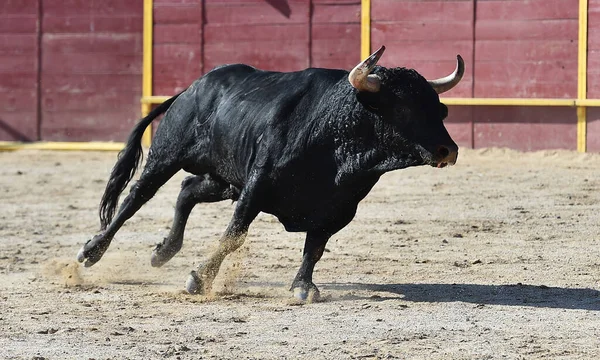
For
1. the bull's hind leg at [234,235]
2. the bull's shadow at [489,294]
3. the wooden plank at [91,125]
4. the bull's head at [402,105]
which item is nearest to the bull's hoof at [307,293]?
the bull's shadow at [489,294]

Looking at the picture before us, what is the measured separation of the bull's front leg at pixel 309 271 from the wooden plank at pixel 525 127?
5105 mm

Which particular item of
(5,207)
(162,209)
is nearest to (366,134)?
(162,209)

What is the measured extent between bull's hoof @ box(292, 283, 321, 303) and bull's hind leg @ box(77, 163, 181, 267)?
103 cm

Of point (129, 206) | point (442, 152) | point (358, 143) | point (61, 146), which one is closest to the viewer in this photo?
point (442, 152)

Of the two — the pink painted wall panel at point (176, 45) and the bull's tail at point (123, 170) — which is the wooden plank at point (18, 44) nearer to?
the pink painted wall panel at point (176, 45)

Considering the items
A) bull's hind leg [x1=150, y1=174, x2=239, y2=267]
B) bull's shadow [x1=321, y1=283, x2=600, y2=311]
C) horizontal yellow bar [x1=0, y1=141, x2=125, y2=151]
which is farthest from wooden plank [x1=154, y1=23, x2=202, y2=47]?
bull's shadow [x1=321, y1=283, x2=600, y2=311]

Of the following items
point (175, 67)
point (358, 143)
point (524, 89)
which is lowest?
point (358, 143)

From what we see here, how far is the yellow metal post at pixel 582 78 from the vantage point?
9977mm

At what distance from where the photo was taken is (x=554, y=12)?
10125 millimetres

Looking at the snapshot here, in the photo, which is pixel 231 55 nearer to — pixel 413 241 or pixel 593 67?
pixel 593 67

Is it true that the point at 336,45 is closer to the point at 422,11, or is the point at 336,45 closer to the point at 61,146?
the point at 422,11

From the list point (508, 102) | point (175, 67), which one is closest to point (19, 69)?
point (175, 67)

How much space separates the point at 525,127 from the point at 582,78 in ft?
1.94

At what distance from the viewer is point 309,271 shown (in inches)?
208
